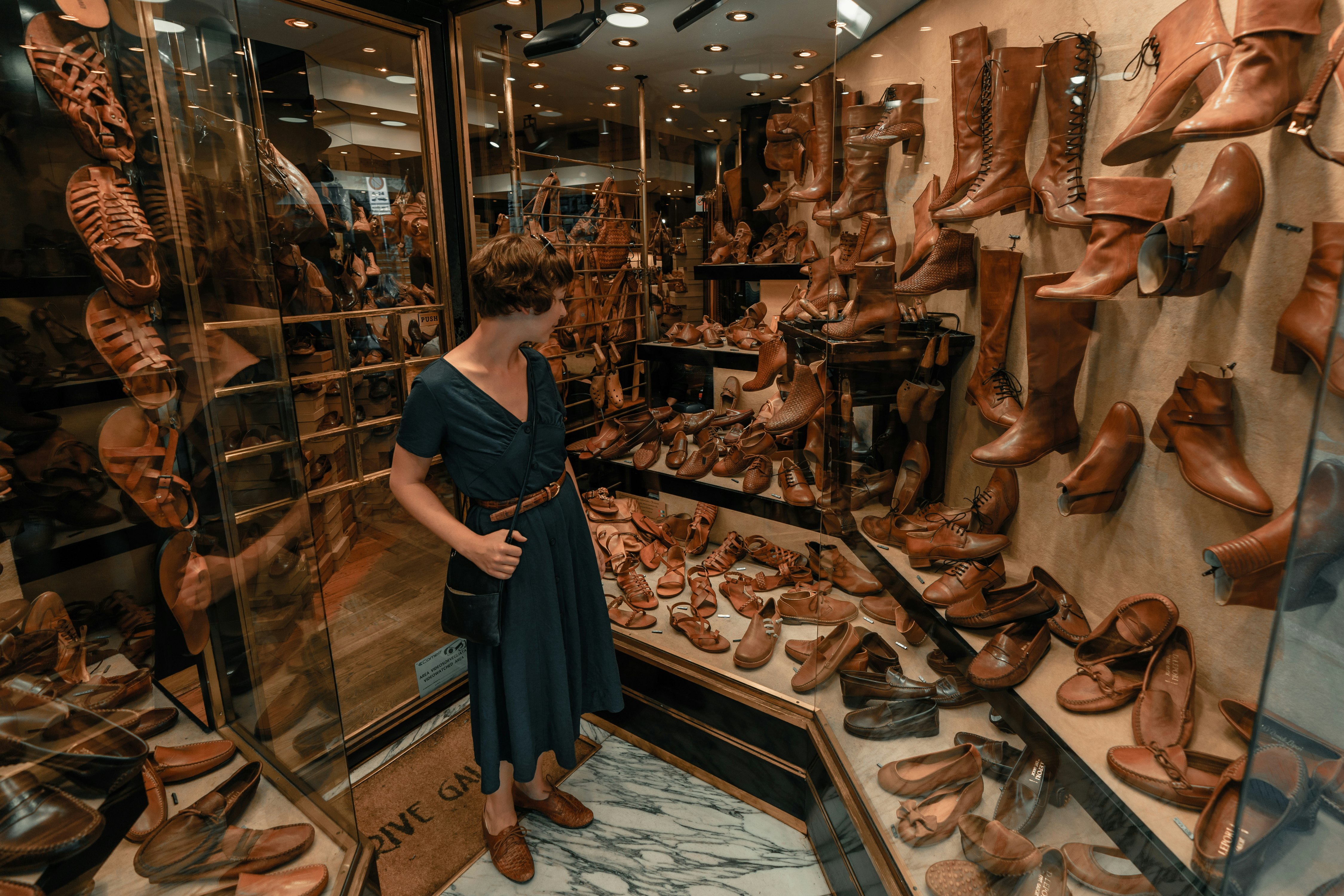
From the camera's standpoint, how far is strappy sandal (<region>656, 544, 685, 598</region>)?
298 cm

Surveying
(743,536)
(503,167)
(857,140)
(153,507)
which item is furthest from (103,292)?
(743,536)

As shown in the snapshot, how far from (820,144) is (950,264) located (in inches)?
35.0

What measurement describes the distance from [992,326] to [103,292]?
6.81ft

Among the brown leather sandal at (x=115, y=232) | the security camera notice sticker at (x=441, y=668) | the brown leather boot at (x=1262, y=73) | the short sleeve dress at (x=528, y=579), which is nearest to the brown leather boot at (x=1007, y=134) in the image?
the brown leather boot at (x=1262, y=73)

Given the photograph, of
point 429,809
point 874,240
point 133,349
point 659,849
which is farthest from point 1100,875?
point 133,349

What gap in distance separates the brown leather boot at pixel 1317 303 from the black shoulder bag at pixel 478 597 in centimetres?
160

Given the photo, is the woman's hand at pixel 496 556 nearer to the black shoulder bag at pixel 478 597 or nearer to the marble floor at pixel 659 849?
the black shoulder bag at pixel 478 597

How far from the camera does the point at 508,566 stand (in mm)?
1798

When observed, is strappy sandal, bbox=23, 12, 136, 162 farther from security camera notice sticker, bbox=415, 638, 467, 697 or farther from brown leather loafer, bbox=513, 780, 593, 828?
brown leather loafer, bbox=513, 780, 593, 828

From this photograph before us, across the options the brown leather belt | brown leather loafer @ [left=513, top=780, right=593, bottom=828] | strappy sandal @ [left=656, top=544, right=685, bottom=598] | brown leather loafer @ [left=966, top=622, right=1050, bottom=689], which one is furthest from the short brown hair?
brown leather loafer @ [left=513, top=780, right=593, bottom=828]

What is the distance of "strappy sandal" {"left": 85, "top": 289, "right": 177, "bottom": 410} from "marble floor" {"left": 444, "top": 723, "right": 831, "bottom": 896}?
166 centimetres

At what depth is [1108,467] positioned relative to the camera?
147cm

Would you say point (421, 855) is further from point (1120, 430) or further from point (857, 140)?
point (857, 140)

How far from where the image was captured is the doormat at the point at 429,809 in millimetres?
2174
